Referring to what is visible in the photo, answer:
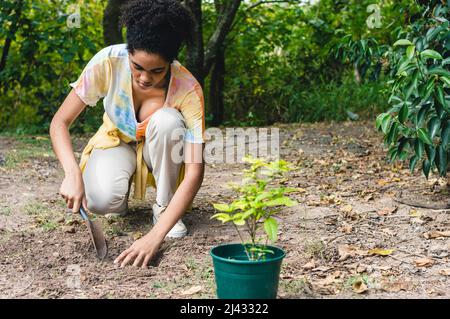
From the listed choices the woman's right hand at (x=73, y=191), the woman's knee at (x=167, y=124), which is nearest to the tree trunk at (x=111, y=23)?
the woman's knee at (x=167, y=124)

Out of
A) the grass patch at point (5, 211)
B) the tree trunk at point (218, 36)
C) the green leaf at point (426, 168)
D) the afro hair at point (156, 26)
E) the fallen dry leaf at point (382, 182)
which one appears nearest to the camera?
the afro hair at point (156, 26)

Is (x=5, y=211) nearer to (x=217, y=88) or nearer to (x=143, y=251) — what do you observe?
(x=143, y=251)

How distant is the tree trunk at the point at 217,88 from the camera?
6.94 meters

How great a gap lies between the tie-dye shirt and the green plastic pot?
0.90 m

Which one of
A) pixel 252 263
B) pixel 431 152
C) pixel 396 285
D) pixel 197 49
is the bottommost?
pixel 396 285

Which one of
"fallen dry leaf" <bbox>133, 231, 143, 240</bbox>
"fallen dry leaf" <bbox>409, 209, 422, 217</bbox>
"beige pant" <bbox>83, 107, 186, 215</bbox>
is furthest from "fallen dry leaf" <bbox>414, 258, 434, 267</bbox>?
"fallen dry leaf" <bbox>133, 231, 143, 240</bbox>

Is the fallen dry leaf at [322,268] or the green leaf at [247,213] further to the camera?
the fallen dry leaf at [322,268]

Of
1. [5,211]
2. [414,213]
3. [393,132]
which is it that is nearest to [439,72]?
[393,132]

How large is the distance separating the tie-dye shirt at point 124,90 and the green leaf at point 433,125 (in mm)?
1070

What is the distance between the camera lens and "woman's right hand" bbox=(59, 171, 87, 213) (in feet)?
7.77

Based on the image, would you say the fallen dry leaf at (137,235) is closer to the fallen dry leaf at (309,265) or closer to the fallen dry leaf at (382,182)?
the fallen dry leaf at (309,265)

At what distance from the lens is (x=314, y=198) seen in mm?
3350

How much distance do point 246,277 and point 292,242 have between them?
0.89m

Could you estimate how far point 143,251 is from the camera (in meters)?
2.30
